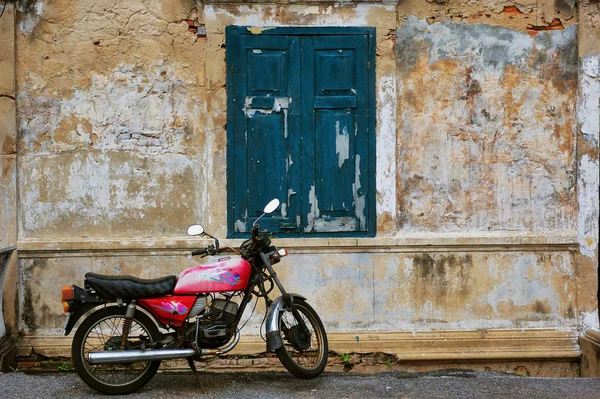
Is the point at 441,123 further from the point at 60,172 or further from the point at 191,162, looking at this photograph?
the point at 60,172

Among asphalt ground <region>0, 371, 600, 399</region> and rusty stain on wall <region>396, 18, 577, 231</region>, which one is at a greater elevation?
rusty stain on wall <region>396, 18, 577, 231</region>

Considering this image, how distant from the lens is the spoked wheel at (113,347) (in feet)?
19.6

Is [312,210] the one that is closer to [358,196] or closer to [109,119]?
[358,196]

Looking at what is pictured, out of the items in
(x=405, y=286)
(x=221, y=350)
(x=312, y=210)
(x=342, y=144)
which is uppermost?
(x=342, y=144)

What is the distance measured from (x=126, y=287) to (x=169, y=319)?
0.39 metres

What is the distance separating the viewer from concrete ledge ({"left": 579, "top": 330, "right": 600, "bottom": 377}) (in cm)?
730

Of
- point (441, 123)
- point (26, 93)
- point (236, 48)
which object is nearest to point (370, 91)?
point (441, 123)

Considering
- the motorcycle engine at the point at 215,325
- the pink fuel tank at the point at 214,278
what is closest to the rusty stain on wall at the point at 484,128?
the pink fuel tank at the point at 214,278

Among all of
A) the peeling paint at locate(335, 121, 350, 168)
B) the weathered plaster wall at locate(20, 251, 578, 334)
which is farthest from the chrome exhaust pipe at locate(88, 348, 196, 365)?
the peeling paint at locate(335, 121, 350, 168)

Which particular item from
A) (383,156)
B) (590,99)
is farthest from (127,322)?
(590,99)

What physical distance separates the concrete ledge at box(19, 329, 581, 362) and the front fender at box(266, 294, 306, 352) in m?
1.23

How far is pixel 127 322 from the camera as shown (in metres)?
5.99

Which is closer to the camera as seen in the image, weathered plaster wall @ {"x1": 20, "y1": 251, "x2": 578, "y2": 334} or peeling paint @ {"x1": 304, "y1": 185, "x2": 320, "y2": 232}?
weathered plaster wall @ {"x1": 20, "y1": 251, "x2": 578, "y2": 334}

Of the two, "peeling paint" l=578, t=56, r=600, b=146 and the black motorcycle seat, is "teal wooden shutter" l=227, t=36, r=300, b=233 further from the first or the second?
"peeling paint" l=578, t=56, r=600, b=146
